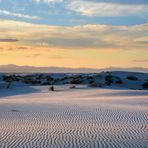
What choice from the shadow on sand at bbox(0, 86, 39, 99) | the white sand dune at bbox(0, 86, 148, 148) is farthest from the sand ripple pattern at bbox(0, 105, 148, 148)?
the shadow on sand at bbox(0, 86, 39, 99)

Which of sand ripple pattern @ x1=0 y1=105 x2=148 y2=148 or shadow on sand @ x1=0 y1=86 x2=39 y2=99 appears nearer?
sand ripple pattern @ x1=0 y1=105 x2=148 y2=148

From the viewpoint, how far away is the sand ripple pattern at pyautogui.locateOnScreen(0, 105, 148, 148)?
1339 cm

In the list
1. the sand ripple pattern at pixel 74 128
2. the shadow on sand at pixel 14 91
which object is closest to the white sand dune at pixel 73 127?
the sand ripple pattern at pixel 74 128

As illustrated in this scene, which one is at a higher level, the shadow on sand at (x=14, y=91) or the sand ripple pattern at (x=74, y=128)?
the sand ripple pattern at (x=74, y=128)

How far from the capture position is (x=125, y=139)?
14078 millimetres

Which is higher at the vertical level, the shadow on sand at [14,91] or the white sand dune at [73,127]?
the white sand dune at [73,127]

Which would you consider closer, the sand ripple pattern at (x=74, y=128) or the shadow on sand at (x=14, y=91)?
the sand ripple pattern at (x=74, y=128)

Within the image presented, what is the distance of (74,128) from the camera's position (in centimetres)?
1659

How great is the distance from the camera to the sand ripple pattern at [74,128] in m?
13.4

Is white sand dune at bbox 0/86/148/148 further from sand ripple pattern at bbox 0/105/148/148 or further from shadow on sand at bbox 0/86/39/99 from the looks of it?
shadow on sand at bbox 0/86/39/99

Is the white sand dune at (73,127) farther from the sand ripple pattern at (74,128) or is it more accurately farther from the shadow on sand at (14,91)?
the shadow on sand at (14,91)

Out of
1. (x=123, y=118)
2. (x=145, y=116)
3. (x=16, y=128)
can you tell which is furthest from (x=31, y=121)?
(x=145, y=116)

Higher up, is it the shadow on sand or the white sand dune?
the white sand dune

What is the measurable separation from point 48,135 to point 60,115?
6971 millimetres
